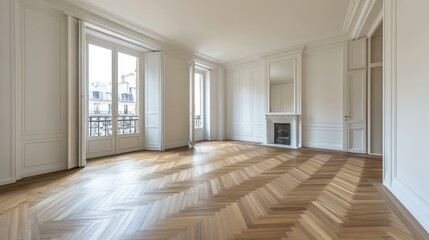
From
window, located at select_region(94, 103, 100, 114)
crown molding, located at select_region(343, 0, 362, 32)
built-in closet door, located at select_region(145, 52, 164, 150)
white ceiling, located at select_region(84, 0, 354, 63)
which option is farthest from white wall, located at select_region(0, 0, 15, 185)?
crown molding, located at select_region(343, 0, 362, 32)

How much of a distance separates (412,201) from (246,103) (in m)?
5.87

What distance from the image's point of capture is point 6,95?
9.79ft

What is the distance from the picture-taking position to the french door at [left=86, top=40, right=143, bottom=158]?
4809 millimetres

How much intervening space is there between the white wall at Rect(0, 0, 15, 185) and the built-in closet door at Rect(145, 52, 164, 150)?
3046 millimetres

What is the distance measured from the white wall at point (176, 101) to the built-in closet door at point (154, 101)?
0.22m

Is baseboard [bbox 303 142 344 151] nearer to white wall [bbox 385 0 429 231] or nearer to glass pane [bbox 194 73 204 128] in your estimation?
white wall [bbox 385 0 429 231]

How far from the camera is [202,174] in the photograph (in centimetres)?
340

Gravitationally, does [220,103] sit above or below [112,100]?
above

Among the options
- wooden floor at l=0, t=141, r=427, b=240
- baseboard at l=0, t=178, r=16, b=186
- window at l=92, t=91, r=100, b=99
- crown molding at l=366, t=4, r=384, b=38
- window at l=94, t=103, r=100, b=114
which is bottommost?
wooden floor at l=0, t=141, r=427, b=240

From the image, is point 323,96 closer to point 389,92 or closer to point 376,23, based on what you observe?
point 376,23

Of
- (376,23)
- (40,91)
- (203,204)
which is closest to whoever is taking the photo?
(203,204)

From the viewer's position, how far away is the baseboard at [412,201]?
71.9 inches

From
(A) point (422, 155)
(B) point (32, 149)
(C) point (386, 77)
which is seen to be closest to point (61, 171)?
(B) point (32, 149)

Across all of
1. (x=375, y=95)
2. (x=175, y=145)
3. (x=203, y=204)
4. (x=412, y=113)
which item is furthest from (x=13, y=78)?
(x=375, y=95)
